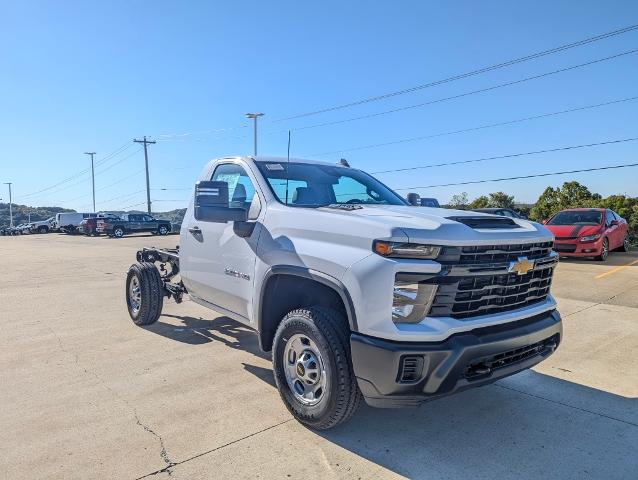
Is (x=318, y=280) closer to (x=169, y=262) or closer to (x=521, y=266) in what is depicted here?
(x=521, y=266)

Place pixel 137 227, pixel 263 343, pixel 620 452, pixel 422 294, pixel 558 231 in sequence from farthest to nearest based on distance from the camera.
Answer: pixel 137 227 < pixel 558 231 < pixel 263 343 < pixel 620 452 < pixel 422 294

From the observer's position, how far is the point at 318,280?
3.04 metres

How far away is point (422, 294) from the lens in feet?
8.82

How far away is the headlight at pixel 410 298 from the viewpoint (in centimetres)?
268

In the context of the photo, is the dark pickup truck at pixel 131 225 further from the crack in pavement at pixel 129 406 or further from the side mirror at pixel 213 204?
the side mirror at pixel 213 204

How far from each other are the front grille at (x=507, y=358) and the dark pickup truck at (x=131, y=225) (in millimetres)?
35144

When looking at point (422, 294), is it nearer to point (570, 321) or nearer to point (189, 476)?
point (189, 476)

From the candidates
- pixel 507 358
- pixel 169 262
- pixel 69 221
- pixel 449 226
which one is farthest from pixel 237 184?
pixel 69 221

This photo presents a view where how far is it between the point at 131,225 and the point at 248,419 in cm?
3475

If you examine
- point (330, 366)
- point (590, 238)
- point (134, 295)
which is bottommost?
point (134, 295)

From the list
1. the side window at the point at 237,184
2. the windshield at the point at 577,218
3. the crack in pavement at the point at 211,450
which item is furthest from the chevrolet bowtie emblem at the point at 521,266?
the windshield at the point at 577,218

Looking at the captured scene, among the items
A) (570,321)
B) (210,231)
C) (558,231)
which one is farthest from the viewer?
(558,231)

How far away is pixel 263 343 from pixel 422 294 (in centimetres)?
158

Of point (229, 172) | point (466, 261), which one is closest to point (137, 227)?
point (229, 172)
